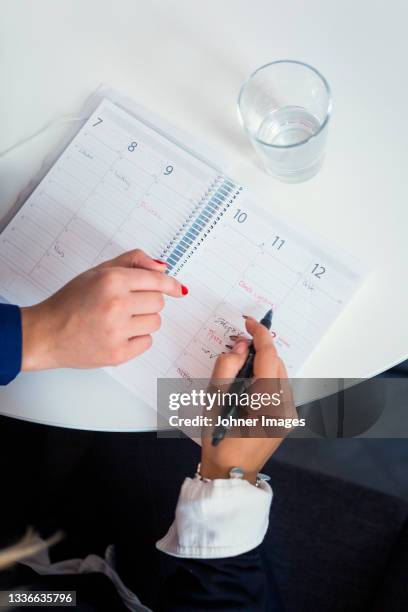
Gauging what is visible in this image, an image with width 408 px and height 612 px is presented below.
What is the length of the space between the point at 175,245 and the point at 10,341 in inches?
9.3


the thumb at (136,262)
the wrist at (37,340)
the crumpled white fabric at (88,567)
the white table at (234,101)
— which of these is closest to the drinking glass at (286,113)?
the white table at (234,101)

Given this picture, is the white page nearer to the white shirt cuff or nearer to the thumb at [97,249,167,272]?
the thumb at [97,249,167,272]

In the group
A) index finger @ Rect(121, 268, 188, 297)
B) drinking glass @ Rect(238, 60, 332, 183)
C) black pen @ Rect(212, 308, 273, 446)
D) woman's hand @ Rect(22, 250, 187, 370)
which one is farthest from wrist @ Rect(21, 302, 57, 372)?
drinking glass @ Rect(238, 60, 332, 183)

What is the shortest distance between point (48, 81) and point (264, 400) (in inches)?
21.6

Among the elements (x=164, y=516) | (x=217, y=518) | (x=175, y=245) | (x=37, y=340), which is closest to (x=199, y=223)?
(x=175, y=245)

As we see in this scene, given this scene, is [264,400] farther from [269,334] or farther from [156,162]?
[156,162]

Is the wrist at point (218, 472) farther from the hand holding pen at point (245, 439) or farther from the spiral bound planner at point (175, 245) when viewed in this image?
the spiral bound planner at point (175, 245)

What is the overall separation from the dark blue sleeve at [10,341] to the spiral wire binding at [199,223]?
200mm

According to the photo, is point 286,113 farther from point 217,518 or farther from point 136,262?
point 217,518

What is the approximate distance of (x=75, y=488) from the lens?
3.39ft

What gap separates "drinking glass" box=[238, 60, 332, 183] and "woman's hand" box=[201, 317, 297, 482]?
198mm

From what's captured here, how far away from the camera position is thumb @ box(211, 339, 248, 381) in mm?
660

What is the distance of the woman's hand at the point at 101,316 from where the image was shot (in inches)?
26.4

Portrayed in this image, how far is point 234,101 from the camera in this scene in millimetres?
767
